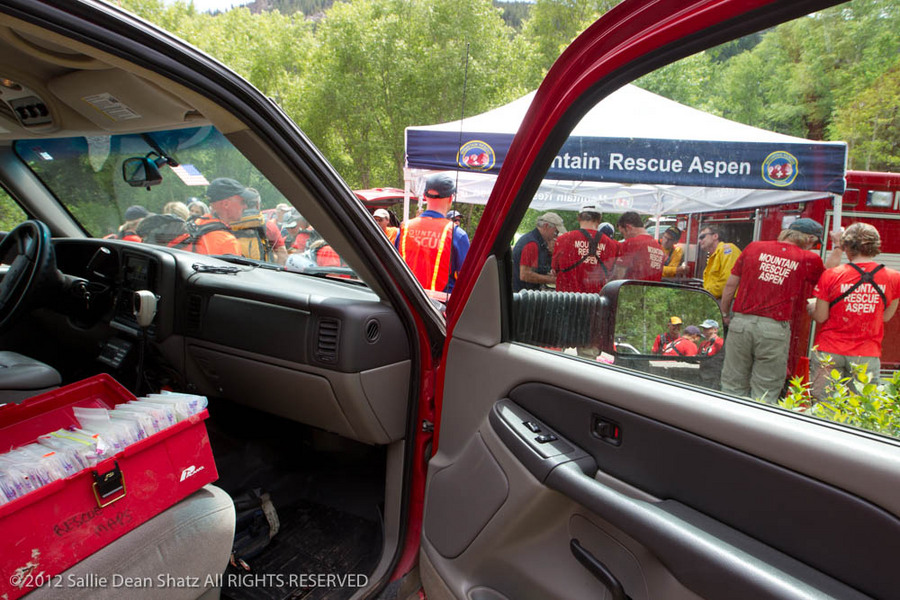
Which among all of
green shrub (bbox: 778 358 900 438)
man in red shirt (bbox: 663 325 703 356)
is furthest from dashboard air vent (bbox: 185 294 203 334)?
green shrub (bbox: 778 358 900 438)

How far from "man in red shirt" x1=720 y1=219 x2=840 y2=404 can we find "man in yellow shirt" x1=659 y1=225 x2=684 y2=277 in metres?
0.12

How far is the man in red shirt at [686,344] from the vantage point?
43.4 inches

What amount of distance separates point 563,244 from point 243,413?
1972mm

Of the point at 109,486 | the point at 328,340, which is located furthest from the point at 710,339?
the point at 109,486

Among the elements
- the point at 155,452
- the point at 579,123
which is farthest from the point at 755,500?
the point at 155,452

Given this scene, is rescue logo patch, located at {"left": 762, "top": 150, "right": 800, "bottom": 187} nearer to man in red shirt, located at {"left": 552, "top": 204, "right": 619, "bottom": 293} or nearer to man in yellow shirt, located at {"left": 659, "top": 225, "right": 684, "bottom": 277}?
man in yellow shirt, located at {"left": 659, "top": 225, "right": 684, "bottom": 277}

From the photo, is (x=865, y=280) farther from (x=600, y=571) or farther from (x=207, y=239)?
(x=207, y=239)

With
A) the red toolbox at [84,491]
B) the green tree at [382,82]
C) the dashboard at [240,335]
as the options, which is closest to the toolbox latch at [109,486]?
the red toolbox at [84,491]

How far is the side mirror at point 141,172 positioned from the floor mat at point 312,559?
165 centimetres

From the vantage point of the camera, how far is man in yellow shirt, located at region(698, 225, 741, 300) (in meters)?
0.98

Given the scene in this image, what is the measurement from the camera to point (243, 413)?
2.60 m

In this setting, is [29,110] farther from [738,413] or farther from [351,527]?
[738,413]

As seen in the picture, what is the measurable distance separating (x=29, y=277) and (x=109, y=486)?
148 centimetres

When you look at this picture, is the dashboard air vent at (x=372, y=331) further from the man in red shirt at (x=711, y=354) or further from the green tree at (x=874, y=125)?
the green tree at (x=874, y=125)
